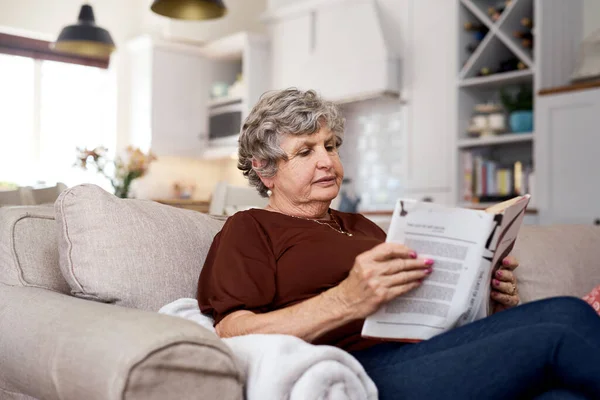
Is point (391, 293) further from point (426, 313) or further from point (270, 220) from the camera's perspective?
point (270, 220)

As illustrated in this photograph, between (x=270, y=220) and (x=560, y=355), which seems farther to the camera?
(x=270, y=220)

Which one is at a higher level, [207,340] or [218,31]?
[218,31]

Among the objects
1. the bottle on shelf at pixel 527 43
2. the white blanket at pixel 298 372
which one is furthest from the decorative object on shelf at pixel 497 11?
the white blanket at pixel 298 372

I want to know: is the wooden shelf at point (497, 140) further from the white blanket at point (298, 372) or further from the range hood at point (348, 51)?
the white blanket at point (298, 372)

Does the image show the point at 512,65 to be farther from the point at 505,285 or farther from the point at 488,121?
the point at 505,285

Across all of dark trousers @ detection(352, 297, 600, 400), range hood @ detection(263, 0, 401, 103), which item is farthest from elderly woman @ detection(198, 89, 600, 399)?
range hood @ detection(263, 0, 401, 103)

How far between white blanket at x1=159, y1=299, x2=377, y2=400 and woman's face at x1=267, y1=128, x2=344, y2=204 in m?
0.61

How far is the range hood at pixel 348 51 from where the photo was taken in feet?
17.3

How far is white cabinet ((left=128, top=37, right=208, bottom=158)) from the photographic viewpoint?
6.70 metres

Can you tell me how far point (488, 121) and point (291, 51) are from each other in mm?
1991

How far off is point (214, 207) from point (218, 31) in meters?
3.43

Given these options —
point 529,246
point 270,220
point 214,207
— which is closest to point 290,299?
point 270,220

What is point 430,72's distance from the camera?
5.11 meters

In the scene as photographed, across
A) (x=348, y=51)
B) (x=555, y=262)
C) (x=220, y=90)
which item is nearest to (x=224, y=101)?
(x=220, y=90)
